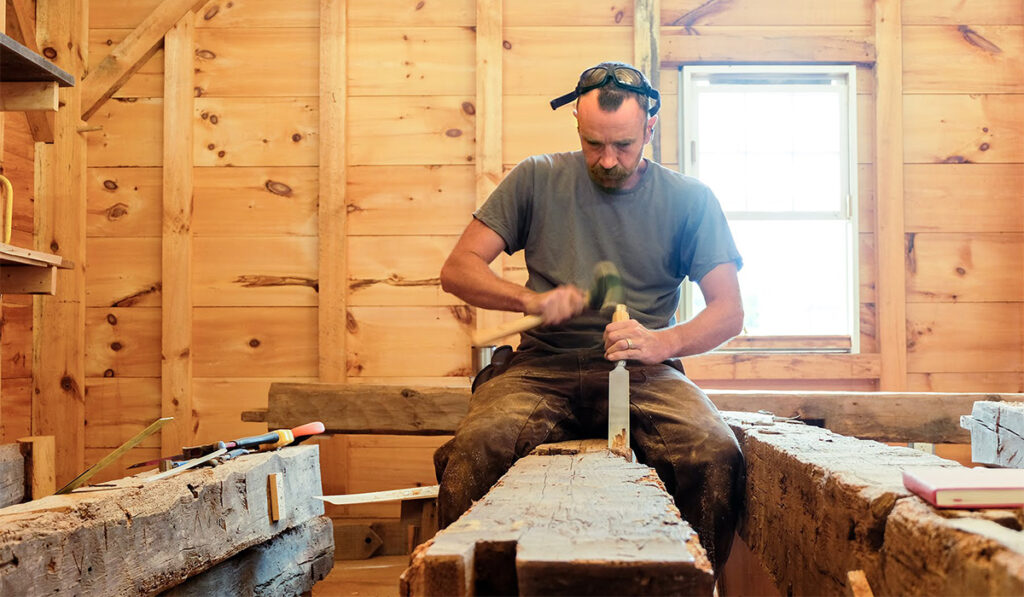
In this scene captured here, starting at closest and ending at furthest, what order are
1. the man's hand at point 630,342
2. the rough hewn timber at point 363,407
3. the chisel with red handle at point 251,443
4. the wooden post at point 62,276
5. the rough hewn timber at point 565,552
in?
the rough hewn timber at point 565,552
the man's hand at point 630,342
the chisel with red handle at point 251,443
the rough hewn timber at point 363,407
the wooden post at point 62,276

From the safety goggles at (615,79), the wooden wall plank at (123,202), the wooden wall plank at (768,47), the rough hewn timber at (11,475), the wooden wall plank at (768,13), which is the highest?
the wooden wall plank at (768,13)

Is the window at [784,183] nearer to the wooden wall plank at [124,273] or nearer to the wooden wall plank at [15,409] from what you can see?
the wooden wall plank at [124,273]

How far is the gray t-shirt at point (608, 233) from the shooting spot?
260 cm

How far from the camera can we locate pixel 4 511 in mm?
1640

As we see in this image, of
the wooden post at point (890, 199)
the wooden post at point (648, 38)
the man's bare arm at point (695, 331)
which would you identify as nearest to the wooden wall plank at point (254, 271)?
the wooden post at point (648, 38)

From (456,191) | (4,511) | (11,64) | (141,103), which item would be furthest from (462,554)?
(141,103)

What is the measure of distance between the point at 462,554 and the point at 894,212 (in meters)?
3.85

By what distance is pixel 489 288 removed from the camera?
2.52m

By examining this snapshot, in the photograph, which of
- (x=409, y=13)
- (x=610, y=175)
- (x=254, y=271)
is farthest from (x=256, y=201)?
(x=610, y=175)

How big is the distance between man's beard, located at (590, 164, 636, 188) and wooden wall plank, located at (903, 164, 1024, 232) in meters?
2.36

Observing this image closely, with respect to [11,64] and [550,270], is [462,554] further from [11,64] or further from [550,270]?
[11,64]

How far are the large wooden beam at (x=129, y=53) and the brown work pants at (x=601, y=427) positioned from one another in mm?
2957

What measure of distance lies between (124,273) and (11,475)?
197 cm

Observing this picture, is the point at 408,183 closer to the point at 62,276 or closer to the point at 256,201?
the point at 256,201
